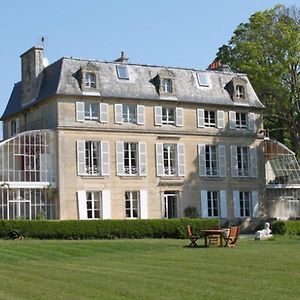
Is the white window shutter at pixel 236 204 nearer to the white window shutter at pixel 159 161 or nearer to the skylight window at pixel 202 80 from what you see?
the white window shutter at pixel 159 161

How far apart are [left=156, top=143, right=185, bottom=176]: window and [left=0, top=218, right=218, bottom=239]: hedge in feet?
15.1

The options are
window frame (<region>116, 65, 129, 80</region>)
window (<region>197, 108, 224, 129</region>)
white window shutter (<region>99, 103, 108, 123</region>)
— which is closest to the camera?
white window shutter (<region>99, 103, 108, 123</region>)

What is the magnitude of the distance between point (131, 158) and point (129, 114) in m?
2.43

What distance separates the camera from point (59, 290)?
11.8 metres

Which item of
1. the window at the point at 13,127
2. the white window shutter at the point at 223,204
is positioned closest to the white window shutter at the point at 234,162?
the white window shutter at the point at 223,204

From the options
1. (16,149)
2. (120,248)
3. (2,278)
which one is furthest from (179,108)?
(2,278)

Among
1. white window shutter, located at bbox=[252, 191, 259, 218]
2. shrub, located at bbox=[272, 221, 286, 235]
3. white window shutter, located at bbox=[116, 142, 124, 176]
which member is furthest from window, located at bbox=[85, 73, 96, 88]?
shrub, located at bbox=[272, 221, 286, 235]

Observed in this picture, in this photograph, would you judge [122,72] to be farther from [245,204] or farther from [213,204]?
[245,204]

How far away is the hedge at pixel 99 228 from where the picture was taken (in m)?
31.1

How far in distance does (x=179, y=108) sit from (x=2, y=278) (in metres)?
27.1

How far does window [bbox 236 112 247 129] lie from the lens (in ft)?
139

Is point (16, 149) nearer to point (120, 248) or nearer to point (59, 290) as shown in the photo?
point (120, 248)

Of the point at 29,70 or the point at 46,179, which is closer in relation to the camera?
the point at 46,179

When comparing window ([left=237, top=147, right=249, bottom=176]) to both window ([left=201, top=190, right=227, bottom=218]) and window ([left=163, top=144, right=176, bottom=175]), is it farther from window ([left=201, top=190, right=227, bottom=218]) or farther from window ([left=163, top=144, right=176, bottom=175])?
window ([left=163, top=144, right=176, bottom=175])
